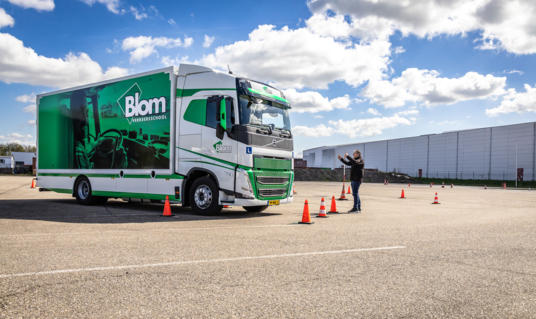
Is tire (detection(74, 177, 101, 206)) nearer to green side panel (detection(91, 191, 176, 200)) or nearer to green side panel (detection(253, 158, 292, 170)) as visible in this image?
green side panel (detection(91, 191, 176, 200))

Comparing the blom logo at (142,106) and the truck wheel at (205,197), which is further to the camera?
the blom logo at (142,106)

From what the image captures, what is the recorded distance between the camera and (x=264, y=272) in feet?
15.3

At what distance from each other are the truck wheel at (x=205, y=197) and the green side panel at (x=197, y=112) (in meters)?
1.57

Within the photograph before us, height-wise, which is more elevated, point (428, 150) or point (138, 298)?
point (428, 150)

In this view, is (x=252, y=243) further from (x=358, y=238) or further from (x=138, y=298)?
(x=138, y=298)

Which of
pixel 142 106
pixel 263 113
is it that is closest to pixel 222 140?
pixel 263 113

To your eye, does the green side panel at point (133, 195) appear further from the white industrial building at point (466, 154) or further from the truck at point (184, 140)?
the white industrial building at point (466, 154)

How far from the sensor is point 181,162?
430 inches

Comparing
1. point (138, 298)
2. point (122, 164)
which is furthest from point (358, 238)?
point (122, 164)

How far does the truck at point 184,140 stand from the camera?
1024 centimetres

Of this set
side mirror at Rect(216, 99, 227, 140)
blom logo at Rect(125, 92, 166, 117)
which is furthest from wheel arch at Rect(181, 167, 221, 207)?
blom logo at Rect(125, 92, 166, 117)

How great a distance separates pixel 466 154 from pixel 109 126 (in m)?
53.6

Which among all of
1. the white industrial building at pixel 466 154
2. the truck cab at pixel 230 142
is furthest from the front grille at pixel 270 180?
the white industrial building at pixel 466 154

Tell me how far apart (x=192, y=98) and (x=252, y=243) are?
550 centimetres
